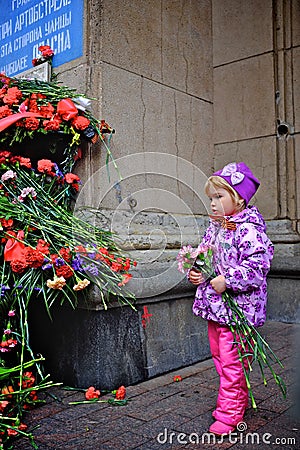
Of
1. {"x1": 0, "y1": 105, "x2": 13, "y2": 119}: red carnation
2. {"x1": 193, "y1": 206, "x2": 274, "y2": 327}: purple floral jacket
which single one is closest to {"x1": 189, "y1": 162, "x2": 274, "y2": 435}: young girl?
{"x1": 193, "y1": 206, "x2": 274, "y2": 327}: purple floral jacket

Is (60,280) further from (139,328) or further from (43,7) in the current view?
(43,7)

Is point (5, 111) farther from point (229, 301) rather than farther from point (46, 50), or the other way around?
point (229, 301)

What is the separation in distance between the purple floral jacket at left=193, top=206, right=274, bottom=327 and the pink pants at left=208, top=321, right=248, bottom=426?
0.12 meters

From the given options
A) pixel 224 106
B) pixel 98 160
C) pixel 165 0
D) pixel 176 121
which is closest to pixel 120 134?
pixel 98 160

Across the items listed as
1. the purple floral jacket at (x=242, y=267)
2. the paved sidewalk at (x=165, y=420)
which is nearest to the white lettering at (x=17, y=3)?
the purple floral jacket at (x=242, y=267)

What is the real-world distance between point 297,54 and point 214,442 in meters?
3.64

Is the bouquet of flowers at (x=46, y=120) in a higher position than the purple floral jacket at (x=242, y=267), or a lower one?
higher

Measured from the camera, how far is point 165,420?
8.56 ft

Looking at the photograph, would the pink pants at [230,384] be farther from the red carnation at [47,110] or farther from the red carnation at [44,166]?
the red carnation at [47,110]

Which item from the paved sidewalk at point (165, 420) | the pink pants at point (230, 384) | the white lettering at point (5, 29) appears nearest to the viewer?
the paved sidewalk at point (165, 420)

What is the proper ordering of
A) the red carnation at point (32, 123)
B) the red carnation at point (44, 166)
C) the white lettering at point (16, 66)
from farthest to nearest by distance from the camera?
1. the white lettering at point (16, 66)
2. the red carnation at point (44, 166)
3. the red carnation at point (32, 123)

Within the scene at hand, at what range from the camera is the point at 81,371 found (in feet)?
10.5

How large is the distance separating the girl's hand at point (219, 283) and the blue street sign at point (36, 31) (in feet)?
6.48

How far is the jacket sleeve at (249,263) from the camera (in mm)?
2383
